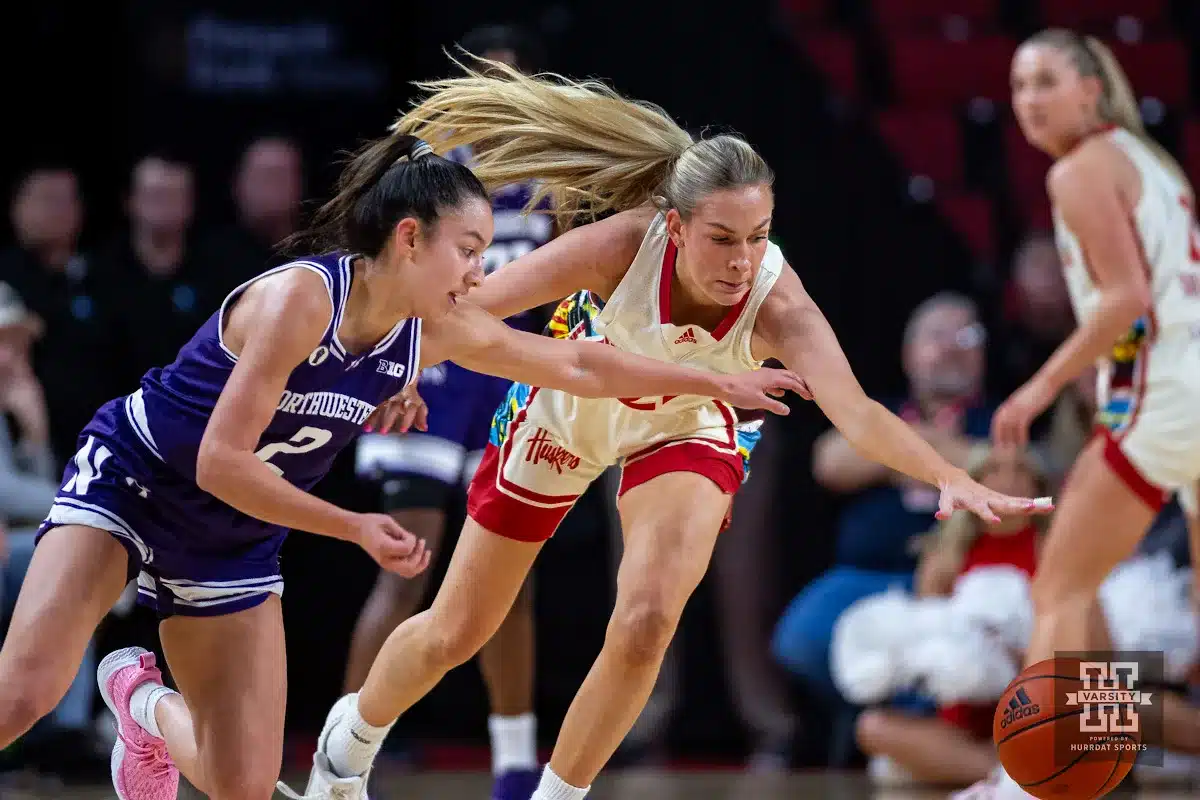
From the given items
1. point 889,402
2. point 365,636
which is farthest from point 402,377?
point 889,402

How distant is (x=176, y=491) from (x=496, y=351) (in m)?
0.72

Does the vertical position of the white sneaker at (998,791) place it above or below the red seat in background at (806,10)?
below

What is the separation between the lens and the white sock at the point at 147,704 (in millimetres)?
3840

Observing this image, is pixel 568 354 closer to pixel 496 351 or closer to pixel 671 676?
pixel 496 351

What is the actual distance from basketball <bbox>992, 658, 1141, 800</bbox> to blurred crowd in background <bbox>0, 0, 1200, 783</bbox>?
1.68 metres

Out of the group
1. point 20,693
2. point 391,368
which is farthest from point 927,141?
point 20,693

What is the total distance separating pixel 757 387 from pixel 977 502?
→ 54 cm

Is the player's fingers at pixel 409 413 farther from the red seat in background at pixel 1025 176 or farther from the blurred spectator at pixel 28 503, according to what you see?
the red seat in background at pixel 1025 176

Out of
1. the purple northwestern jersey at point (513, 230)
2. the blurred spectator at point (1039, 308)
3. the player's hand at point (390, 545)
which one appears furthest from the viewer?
the blurred spectator at point (1039, 308)

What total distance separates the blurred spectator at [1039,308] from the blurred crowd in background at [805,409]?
0.4 inches

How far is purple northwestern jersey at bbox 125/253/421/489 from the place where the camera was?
11.5 ft

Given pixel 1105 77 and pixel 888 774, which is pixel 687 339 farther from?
pixel 888 774

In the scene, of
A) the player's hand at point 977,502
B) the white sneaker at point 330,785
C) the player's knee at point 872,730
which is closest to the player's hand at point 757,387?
the player's hand at point 977,502

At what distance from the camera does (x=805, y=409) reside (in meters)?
6.91
